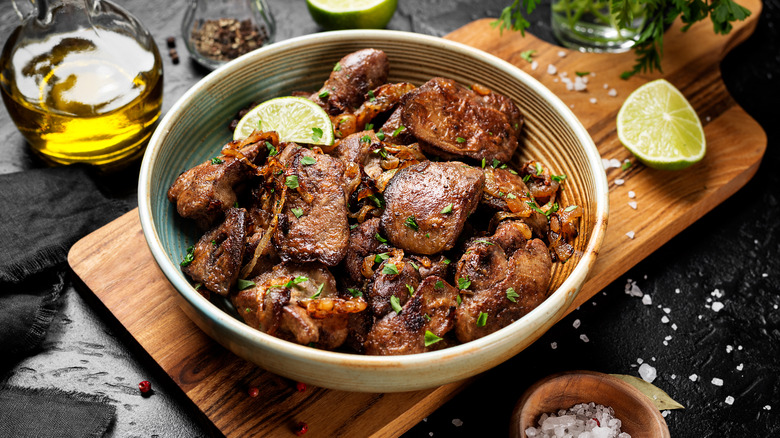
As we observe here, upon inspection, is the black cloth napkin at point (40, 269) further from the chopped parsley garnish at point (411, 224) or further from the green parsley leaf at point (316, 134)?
the chopped parsley garnish at point (411, 224)

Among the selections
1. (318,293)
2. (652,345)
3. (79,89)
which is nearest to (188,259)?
(318,293)

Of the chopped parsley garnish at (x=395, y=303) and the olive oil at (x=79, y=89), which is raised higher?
the olive oil at (x=79, y=89)

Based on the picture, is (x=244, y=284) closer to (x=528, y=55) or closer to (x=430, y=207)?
(x=430, y=207)

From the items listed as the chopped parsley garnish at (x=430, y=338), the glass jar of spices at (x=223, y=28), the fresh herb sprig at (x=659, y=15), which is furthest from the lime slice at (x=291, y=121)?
the fresh herb sprig at (x=659, y=15)

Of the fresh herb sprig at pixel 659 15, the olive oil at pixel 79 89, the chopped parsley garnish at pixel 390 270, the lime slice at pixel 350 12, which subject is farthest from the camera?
the lime slice at pixel 350 12

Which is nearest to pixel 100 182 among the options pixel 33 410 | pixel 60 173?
pixel 60 173

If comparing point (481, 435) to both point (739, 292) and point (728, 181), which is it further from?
point (728, 181)

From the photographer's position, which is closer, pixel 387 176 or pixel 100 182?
pixel 387 176

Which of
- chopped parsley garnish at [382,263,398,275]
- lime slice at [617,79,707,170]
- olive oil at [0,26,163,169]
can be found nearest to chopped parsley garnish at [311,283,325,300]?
chopped parsley garnish at [382,263,398,275]
